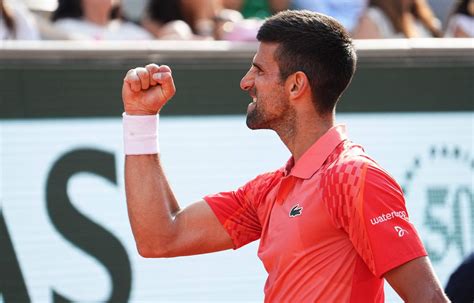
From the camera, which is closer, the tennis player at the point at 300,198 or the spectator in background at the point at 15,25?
the tennis player at the point at 300,198

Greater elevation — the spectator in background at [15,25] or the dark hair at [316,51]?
the dark hair at [316,51]

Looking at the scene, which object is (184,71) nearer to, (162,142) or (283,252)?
(162,142)

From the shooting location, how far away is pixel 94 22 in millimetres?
6098

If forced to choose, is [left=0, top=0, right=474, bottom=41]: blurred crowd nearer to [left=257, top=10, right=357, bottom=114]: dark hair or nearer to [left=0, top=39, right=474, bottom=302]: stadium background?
[left=0, top=39, right=474, bottom=302]: stadium background

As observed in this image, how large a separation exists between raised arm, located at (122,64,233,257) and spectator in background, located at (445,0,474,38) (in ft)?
11.9

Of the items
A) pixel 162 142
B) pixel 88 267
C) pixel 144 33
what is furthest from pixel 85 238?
pixel 144 33

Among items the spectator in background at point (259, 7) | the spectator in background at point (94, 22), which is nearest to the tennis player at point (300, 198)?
the spectator in background at point (94, 22)

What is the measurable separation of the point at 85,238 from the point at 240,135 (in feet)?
3.14

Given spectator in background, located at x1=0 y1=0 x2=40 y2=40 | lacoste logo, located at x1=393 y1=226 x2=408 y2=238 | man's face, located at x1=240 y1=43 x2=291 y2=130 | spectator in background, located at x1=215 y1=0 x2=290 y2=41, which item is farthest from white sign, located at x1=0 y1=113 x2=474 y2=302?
lacoste logo, located at x1=393 y1=226 x2=408 y2=238

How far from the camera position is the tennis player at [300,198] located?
10.5 ft

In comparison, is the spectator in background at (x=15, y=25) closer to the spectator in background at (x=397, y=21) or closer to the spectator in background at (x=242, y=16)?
the spectator in background at (x=242, y=16)

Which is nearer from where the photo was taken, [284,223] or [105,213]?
[284,223]

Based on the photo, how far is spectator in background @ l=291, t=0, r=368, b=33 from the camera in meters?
6.77

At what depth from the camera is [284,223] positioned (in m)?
3.47
